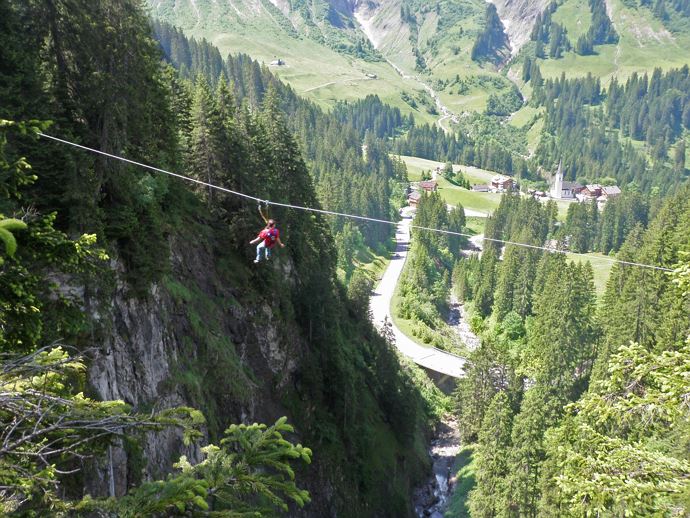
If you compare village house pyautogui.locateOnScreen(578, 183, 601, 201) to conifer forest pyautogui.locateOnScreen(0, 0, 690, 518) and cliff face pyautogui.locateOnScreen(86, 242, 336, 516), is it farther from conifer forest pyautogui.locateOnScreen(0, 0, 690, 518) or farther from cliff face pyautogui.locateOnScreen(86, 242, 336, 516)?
cliff face pyautogui.locateOnScreen(86, 242, 336, 516)

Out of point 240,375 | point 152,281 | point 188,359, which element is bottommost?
point 240,375

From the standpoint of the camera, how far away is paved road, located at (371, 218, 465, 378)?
67.5 metres

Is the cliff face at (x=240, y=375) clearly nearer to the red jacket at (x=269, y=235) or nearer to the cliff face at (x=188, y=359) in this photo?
the cliff face at (x=188, y=359)

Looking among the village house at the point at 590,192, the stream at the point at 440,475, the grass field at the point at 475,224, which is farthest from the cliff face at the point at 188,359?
the village house at the point at 590,192

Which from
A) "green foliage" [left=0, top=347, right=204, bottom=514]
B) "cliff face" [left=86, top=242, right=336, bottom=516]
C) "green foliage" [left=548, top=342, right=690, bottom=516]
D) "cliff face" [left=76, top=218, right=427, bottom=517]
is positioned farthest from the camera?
"cliff face" [left=76, top=218, right=427, bottom=517]

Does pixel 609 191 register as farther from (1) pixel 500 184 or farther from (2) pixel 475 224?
(2) pixel 475 224

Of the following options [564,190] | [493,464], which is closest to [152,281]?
[493,464]

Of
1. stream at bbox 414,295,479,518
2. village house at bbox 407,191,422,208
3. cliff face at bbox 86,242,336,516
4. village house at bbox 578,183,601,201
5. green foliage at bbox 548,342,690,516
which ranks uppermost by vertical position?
green foliage at bbox 548,342,690,516

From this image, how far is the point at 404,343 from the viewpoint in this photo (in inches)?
2908

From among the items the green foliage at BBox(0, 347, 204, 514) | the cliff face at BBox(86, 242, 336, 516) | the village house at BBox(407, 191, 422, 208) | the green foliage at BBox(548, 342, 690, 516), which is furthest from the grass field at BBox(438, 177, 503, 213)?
the green foliage at BBox(0, 347, 204, 514)

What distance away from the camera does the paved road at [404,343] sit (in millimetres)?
67500

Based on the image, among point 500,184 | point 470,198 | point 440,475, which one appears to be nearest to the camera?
point 440,475

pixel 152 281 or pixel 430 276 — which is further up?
pixel 152 281

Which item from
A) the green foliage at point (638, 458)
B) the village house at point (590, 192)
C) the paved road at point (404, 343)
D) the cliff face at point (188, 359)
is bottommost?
the paved road at point (404, 343)
